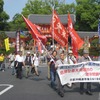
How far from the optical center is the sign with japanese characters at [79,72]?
14.1m

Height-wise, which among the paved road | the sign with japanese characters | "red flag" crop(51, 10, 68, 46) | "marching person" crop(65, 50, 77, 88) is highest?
"red flag" crop(51, 10, 68, 46)

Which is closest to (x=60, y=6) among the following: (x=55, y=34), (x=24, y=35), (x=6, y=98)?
(x=24, y=35)

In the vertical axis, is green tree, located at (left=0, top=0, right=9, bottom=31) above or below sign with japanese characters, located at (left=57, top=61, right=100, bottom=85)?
above

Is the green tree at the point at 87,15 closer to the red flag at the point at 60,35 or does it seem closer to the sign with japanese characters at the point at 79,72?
the red flag at the point at 60,35

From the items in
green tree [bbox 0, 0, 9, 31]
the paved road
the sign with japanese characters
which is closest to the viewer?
the paved road

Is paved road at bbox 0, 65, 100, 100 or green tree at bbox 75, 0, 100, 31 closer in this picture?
paved road at bbox 0, 65, 100, 100

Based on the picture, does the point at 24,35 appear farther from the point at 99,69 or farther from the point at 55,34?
the point at 99,69

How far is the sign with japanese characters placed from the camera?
14.1 meters

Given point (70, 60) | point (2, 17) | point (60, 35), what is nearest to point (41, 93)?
point (70, 60)

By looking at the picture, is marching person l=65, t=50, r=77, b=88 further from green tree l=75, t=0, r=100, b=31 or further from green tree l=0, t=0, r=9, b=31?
green tree l=0, t=0, r=9, b=31

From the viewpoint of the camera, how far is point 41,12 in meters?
77.8

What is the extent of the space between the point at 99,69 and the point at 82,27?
5525 centimetres

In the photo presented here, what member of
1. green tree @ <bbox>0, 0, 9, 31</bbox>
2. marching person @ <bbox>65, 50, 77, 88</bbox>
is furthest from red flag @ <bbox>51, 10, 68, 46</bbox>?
green tree @ <bbox>0, 0, 9, 31</bbox>

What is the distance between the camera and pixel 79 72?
46.4 feet
